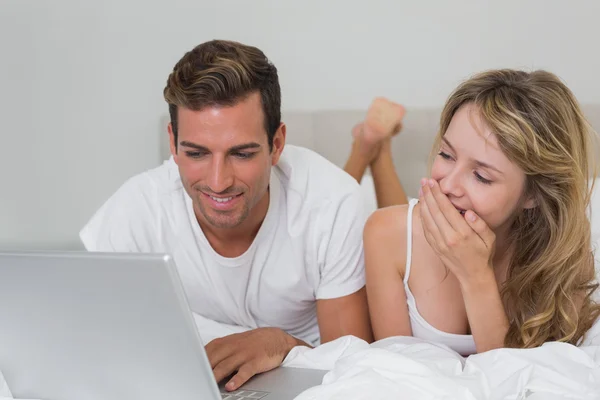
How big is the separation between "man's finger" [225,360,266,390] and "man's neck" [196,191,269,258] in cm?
60

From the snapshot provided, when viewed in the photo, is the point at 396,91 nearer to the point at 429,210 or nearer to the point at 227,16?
the point at 227,16

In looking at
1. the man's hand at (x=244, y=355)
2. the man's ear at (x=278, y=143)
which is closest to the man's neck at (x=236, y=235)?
the man's ear at (x=278, y=143)

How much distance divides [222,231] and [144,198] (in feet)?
0.78

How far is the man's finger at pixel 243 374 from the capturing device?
1492 millimetres

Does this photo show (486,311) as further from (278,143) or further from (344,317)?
(278,143)

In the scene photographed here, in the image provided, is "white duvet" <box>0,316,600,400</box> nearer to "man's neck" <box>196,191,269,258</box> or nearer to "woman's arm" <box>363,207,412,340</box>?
"woman's arm" <box>363,207,412,340</box>

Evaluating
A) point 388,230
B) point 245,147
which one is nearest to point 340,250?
point 388,230

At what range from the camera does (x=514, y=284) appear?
1863 mm

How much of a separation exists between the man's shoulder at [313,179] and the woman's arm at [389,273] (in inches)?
8.7

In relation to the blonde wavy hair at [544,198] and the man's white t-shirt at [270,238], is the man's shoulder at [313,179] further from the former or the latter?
the blonde wavy hair at [544,198]

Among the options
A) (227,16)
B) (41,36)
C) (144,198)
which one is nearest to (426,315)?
(144,198)

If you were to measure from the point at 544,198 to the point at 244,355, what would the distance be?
764 millimetres

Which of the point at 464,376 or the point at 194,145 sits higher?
the point at 194,145

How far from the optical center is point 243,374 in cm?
153
